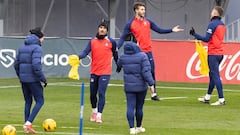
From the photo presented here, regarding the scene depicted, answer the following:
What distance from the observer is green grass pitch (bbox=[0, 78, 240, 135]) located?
1232 centimetres

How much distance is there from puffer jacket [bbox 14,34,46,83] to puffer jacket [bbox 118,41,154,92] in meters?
1.43

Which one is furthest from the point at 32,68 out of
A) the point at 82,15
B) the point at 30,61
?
the point at 82,15

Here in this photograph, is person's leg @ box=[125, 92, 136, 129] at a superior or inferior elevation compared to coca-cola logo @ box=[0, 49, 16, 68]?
inferior

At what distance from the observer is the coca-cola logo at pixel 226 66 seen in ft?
81.0

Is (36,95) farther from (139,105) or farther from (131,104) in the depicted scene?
(139,105)

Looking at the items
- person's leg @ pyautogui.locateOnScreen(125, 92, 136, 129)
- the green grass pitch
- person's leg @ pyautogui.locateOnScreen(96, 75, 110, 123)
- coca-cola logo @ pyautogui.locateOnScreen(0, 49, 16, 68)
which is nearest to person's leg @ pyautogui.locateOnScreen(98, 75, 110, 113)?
person's leg @ pyautogui.locateOnScreen(96, 75, 110, 123)

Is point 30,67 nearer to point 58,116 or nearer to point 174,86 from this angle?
point 58,116

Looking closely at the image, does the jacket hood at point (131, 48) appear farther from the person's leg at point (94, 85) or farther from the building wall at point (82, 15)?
the building wall at point (82, 15)

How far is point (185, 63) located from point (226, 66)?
57.2 inches

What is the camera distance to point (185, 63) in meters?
25.2

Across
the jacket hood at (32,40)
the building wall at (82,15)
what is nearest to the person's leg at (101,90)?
the jacket hood at (32,40)

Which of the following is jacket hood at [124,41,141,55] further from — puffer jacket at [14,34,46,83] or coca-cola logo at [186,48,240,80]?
coca-cola logo at [186,48,240,80]

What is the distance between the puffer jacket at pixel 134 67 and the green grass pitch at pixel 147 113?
81 cm

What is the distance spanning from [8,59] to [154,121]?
1302 cm
